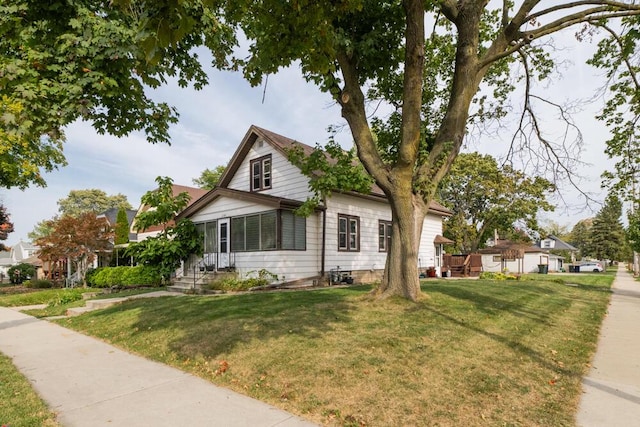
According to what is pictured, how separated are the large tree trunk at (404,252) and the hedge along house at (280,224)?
6605 millimetres

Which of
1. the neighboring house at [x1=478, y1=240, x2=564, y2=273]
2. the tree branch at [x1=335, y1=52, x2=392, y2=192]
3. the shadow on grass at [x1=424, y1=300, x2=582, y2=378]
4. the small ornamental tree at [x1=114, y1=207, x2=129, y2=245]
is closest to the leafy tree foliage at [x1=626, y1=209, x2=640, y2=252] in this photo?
the neighboring house at [x1=478, y1=240, x2=564, y2=273]

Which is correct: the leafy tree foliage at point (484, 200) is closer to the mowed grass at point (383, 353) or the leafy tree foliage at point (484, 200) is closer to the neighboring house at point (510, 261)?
the neighboring house at point (510, 261)

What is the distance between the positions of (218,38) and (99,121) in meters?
3.40

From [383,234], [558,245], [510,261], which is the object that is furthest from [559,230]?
[383,234]

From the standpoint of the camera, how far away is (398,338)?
237 inches

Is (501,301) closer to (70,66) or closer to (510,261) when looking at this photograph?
(70,66)

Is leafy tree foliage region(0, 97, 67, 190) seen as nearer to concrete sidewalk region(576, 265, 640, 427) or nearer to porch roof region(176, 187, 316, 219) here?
porch roof region(176, 187, 316, 219)

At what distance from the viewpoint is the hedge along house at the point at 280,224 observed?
49.5ft

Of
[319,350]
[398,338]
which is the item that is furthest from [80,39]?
[398,338]

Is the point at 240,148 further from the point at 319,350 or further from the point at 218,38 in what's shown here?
the point at 319,350

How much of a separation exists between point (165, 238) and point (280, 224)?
22.1 ft

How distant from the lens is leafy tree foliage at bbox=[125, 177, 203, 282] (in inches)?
676

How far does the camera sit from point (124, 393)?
458 centimetres

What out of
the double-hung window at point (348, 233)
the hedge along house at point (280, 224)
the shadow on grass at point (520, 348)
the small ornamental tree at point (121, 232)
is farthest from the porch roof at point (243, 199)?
the small ornamental tree at point (121, 232)
